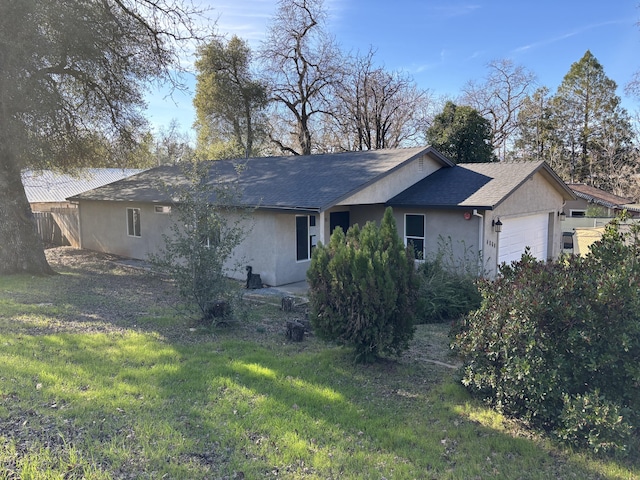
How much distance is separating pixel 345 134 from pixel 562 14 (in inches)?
555

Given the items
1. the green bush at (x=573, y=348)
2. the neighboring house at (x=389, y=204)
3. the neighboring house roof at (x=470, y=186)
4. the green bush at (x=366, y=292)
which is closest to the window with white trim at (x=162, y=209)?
the neighboring house at (x=389, y=204)

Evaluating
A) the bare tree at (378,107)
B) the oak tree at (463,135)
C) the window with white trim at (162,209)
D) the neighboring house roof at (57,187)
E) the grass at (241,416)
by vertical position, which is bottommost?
the grass at (241,416)

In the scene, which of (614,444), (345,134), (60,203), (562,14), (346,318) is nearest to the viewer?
(614,444)

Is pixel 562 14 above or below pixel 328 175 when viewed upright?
above

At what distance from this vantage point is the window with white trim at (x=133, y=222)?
16953mm

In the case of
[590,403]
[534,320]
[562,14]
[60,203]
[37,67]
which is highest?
[562,14]

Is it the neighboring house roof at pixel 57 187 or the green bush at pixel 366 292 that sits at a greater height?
the neighboring house roof at pixel 57 187

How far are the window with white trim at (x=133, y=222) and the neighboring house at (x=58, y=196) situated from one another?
2.62 m

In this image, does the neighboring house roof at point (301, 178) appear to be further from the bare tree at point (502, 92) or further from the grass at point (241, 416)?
the bare tree at point (502, 92)

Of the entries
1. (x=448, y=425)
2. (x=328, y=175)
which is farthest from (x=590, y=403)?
(x=328, y=175)

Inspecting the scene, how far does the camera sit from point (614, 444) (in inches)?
151

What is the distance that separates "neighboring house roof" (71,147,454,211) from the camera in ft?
38.4

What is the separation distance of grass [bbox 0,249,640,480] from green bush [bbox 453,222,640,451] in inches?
12.7

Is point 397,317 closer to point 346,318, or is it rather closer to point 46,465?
point 346,318
